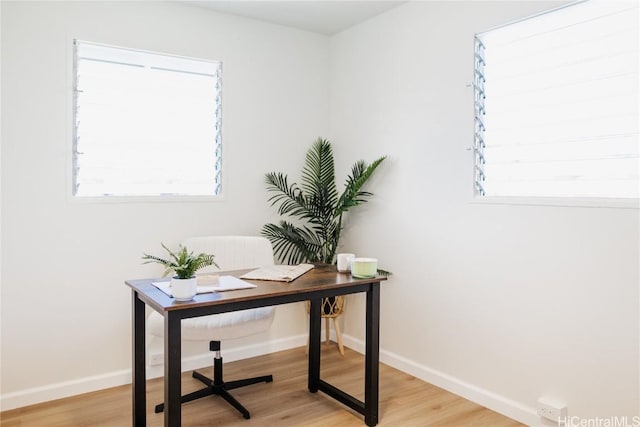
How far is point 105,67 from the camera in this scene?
296 cm

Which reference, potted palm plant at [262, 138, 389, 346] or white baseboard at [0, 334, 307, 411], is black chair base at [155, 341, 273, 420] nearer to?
white baseboard at [0, 334, 307, 411]

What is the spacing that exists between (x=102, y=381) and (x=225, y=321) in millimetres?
991

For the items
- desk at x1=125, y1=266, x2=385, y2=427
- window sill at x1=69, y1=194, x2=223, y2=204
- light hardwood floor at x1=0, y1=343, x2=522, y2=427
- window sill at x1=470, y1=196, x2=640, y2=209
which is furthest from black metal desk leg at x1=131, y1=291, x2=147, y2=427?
window sill at x1=470, y1=196, x2=640, y2=209

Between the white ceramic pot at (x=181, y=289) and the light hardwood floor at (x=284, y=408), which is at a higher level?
A: the white ceramic pot at (x=181, y=289)

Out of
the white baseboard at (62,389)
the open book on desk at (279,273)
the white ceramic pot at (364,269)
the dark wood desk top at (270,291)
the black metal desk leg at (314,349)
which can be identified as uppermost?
the white ceramic pot at (364,269)

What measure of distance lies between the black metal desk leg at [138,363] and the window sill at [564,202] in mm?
1862

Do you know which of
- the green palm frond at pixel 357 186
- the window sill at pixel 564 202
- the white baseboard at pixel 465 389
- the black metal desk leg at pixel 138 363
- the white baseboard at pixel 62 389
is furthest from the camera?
the green palm frond at pixel 357 186

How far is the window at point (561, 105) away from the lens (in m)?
2.17

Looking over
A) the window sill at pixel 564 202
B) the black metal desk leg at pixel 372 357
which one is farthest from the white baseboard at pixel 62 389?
the window sill at pixel 564 202

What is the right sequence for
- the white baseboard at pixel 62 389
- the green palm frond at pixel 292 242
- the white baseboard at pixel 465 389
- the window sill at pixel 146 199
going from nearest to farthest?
the white baseboard at pixel 465 389 < the white baseboard at pixel 62 389 < the window sill at pixel 146 199 < the green palm frond at pixel 292 242

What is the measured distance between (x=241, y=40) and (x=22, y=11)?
133 centimetres

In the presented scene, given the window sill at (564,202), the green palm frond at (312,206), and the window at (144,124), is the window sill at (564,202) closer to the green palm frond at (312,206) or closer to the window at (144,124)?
the green palm frond at (312,206)

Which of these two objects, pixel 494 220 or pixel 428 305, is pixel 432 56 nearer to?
pixel 494 220

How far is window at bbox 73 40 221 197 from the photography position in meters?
2.91
